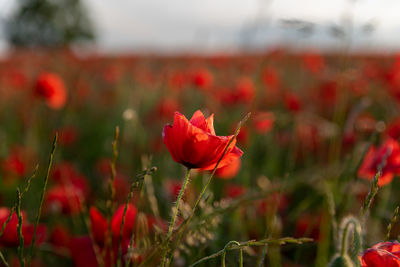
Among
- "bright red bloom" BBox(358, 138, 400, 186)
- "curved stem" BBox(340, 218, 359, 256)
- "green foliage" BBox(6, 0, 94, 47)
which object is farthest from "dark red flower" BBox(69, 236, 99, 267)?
"green foliage" BBox(6, 0, 94, 47)

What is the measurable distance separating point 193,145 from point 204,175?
2.84 ft

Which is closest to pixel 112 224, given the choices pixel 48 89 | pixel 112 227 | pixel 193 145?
pixel 112 227

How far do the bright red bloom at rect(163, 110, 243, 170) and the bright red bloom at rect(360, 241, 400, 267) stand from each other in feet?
0.75

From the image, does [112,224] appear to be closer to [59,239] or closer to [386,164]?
[59,239]

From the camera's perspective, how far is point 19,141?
3514mm

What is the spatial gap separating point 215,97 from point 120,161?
0.89 metres

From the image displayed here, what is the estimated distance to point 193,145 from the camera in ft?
2.17

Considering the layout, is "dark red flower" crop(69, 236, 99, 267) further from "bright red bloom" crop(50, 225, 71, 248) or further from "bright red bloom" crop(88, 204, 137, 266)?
"bright red bloom" crop(50, 225, 71, 248)

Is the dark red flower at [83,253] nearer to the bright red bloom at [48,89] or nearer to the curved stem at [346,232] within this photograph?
the curved stem at [346,232]

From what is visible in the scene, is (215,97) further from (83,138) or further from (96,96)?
(96,96)

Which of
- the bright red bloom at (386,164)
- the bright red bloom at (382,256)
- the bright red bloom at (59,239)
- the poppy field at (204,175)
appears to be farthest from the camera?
the bright red bloom at (59,239)

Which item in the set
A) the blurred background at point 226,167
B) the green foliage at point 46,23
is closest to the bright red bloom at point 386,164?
the blurred background at point 226,167

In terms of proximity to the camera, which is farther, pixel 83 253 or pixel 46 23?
pixel 46 23

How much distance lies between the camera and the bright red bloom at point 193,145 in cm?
65
